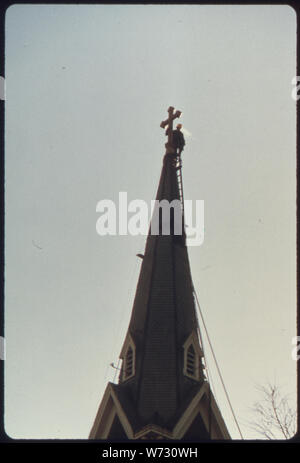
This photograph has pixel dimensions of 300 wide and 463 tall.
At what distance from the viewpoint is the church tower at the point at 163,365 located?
2530 cm

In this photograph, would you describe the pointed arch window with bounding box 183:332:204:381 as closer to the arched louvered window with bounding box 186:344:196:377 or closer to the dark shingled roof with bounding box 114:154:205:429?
the arched louvered window with bounding box 186:344:196:377

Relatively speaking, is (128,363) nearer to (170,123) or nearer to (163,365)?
(163,365)

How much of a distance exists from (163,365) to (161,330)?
120cm

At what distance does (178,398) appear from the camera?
26.0 metres

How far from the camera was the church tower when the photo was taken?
83.0ft

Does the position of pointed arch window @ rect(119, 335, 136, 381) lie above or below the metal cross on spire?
below

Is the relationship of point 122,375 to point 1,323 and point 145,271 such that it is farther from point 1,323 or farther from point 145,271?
point 1,323

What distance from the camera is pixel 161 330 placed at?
90.7 feet

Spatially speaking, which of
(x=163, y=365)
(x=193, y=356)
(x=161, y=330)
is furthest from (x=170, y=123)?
(x=163, y=365)

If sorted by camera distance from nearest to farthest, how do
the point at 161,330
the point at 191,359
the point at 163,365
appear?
the point at 163,365 < the point at 191,359 < the point at 161,330

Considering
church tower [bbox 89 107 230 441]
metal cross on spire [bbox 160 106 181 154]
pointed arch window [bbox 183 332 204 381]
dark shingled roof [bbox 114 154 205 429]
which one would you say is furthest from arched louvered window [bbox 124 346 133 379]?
metal cross on spire [bbox 160 106 181 154]

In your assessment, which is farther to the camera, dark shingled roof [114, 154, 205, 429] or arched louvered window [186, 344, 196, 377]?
arched louvered window [186, 344, 196, 377]
